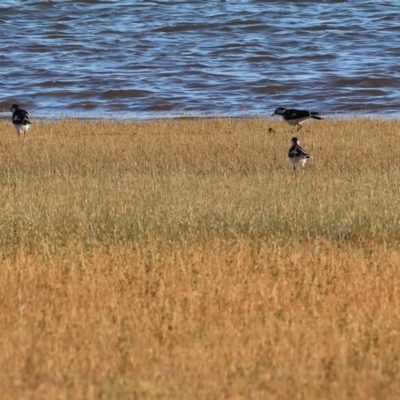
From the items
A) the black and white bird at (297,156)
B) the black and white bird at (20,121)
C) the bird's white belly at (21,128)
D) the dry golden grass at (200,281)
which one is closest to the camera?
the dry golden grass at (200,281)

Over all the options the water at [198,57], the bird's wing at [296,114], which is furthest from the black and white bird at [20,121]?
the water at [198,57]

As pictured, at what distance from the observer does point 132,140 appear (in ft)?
57.3

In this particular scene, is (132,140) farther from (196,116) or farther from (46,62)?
(46,62)

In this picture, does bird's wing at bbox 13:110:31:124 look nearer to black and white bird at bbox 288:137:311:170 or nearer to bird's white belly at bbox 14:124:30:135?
bird's white belly at bbox 14:124:30:135

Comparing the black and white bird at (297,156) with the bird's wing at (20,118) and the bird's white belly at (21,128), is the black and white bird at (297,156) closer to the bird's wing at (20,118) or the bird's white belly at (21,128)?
the bird's wing at (20,118)

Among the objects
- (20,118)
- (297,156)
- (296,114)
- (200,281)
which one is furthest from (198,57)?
(200,281)

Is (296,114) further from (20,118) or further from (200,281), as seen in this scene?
(200,281)

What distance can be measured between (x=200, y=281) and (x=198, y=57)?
2648 cm

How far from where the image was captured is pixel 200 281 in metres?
8.04

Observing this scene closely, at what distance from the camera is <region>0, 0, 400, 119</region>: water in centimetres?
2706

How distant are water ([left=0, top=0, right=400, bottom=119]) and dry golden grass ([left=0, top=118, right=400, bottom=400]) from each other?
11433 mm

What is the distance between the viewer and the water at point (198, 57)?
2706 centimetres

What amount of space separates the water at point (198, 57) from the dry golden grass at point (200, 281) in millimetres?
11433

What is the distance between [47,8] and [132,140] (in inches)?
1146
